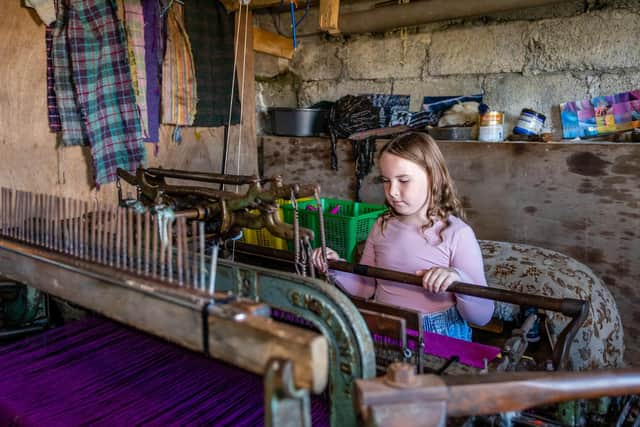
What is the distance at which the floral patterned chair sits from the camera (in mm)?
2230

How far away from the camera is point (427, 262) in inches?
79.2

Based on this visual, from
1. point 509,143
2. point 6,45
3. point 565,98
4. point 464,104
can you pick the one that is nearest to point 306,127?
point 464,104

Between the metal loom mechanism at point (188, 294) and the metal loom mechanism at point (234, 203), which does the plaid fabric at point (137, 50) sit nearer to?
the metal loom mechanism at point (234, 203)

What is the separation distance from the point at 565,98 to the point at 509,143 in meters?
0.44

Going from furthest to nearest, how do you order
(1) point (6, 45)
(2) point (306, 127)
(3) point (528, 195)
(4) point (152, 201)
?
(2) point (306, 127) < (3) point (528, 195) < (1) point (6, 45) < (4) point (152, 201)

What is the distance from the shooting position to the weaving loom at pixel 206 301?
0.74 m

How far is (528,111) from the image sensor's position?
9.57ft

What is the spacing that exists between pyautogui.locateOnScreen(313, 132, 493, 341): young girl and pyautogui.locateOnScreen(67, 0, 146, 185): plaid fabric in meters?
1.38

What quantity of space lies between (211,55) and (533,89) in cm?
192

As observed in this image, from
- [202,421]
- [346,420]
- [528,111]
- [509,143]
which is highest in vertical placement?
[528,111]

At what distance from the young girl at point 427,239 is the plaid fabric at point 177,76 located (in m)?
1.60

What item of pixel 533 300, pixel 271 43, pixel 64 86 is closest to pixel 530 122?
pixel 533 300

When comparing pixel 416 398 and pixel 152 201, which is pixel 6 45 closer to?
pixel 152 201

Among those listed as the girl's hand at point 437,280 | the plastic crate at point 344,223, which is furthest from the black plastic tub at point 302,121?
the girl's hand at point 437,280
